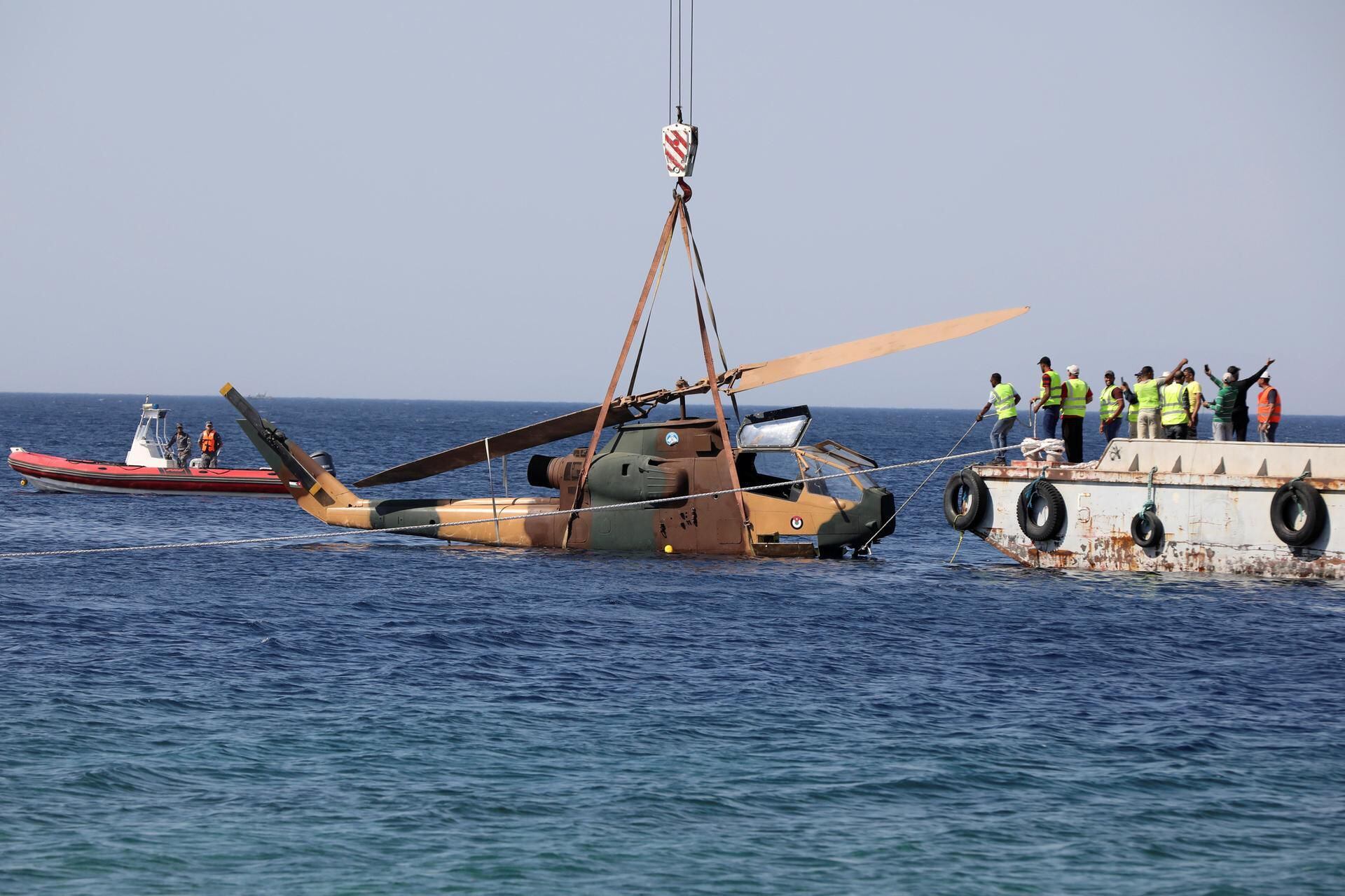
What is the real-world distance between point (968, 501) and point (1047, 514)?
182cm

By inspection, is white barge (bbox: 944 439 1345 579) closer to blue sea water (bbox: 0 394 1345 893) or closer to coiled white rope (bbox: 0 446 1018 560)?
blue sea water (bbox: 0 394 1345 893)

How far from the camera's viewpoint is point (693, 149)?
25734 mm

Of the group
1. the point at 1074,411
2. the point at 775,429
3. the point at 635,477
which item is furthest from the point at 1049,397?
the point at 635,477

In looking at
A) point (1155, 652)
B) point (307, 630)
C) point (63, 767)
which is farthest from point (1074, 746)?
point (307, 630)

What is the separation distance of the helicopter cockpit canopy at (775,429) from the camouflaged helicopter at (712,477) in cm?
3

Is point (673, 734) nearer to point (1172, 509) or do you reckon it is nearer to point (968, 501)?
point (1172, 509)

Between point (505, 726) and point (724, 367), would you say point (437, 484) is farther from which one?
point (505, 726)

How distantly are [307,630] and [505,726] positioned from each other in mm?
6498

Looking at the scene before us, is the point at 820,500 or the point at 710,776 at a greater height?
the point at 820,500

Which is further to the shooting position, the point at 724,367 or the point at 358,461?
the point at 358,461

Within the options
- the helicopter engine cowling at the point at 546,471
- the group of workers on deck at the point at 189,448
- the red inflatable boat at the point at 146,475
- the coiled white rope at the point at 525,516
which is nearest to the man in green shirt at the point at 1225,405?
the coiled white rope at the point at 525,516

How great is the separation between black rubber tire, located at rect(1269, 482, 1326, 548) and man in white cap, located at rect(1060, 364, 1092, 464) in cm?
417

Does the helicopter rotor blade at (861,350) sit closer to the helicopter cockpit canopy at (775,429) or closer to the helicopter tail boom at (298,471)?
the helicopter cockpit canopy at (775,429)

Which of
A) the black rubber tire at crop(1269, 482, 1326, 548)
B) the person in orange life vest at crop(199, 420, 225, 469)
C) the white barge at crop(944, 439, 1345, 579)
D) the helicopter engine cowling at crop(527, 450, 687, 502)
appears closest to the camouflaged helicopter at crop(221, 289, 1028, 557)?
the helicopter engine cowling at crop(527, 450, 687, 502)
